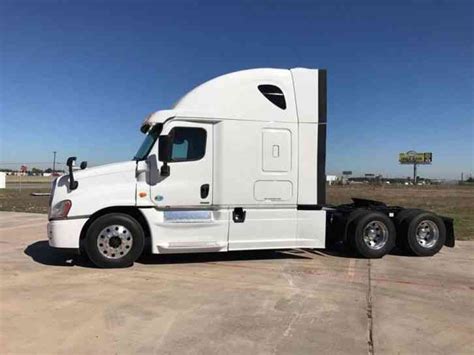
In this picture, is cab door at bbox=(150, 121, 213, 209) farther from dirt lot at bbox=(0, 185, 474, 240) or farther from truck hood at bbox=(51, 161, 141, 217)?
dirt lot at bbox=(0, 185, 474, 240)

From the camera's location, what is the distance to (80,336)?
4820 mm

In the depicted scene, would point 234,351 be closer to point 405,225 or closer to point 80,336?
point 80,336

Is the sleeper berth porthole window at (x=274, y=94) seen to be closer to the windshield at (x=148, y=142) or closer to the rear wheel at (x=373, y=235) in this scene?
the windshield at (x=148, y=142)

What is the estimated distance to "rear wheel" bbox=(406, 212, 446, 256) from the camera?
9805mm

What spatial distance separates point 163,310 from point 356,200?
6.56 metres

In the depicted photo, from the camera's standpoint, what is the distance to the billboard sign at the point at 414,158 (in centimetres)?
14388

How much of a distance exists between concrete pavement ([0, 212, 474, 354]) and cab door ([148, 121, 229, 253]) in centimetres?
44

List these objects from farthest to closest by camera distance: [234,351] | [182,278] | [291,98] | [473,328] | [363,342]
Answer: [291,98]
[182,278]
[473,328]
[363,342]
[234,351]

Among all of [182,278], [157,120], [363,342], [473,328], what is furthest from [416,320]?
[157,120]

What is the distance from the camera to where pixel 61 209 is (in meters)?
8.13

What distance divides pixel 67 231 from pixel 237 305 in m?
3.55

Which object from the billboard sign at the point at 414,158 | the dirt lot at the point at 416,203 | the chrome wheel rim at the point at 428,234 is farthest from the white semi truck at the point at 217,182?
the billboard sign at the point at 414,158

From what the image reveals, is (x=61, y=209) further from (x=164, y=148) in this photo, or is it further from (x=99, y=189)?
(x=164, y=148)

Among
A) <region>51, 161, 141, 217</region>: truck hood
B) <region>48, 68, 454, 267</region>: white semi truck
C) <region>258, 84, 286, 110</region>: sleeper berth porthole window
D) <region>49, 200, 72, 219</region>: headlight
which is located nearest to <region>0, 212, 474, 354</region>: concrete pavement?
<region>48, 68, 454, 267</region>: white semi truck
